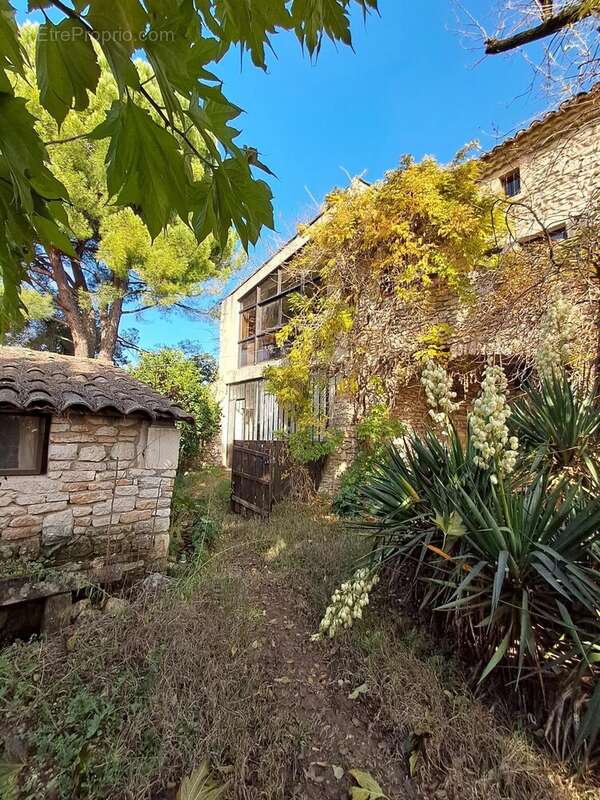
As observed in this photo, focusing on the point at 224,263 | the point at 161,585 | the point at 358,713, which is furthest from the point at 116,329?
the point at 358,713

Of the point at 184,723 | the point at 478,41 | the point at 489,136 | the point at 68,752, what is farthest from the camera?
the point at 489,136

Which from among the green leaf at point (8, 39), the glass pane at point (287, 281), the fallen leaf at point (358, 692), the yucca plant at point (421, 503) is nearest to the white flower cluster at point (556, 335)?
the yucca plant at point (421, 503)

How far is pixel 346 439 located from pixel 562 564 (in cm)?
553

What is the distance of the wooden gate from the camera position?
6945 millimetres

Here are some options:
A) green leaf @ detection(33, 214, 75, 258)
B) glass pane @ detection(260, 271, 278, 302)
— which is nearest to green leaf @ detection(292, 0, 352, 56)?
green leaf @ detection(33, 214, 75, 258)

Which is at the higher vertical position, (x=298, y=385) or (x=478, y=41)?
(x=478, y=41)

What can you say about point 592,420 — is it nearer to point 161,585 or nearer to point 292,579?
point 292,579

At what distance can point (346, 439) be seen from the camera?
25.2ft

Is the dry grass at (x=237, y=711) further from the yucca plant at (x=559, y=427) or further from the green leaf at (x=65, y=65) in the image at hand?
the green leaf at (x=65, y=65)

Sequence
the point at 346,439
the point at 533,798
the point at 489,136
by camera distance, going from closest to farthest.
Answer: the point at 533,798 → the point at 489,136 → the point at 346,439

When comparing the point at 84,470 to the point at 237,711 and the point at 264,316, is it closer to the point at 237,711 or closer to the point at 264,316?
the point at 237,711

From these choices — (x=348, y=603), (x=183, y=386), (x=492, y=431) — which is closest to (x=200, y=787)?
(x=348, y=603)

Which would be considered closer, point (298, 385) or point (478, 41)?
point (478, 41)

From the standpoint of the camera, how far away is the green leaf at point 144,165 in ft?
2.57
